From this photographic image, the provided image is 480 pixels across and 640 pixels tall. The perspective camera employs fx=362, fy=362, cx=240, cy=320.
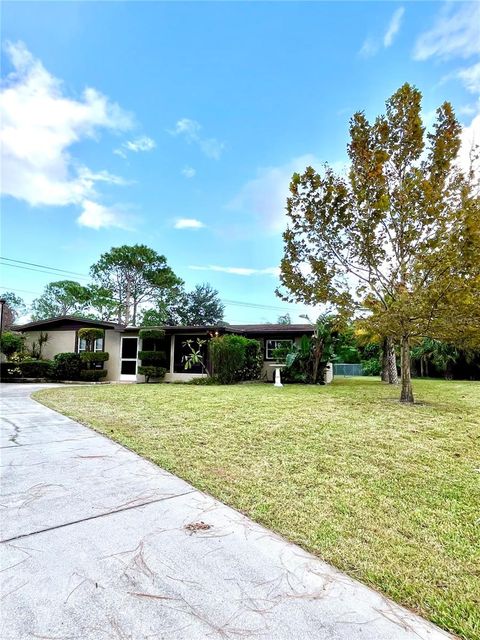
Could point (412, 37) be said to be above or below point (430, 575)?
above

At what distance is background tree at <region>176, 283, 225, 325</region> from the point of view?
35.2 meters

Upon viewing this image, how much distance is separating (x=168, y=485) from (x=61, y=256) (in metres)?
29.9

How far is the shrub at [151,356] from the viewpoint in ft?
53.5

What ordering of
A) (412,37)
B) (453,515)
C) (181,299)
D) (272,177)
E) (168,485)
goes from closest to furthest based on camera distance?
1. (453,515)
2. (168,485)
3. (412,37)
4. (272,177)
5. (181,299)

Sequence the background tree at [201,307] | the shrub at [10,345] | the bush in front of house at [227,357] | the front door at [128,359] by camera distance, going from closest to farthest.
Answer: the bush in front of house at [227,357]
the shrub at [10,345]
the front door at [128,359]
the background tree at [201,307]

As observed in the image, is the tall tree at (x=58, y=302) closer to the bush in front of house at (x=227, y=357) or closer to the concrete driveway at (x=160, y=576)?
the bush in front of house at (x=227, y=357)

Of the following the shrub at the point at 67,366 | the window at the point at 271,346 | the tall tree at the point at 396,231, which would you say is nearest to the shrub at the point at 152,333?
the shrub at the point at 67,366

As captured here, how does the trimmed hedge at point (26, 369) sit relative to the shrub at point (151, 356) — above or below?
below

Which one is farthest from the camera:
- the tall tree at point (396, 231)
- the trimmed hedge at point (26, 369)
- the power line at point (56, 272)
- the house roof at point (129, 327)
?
the power line at point (56, 272)

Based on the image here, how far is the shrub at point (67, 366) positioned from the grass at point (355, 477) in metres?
9.52

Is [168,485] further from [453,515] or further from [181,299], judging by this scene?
[181,299]

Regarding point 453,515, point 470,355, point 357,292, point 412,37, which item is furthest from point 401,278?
point 470,355

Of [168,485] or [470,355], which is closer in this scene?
[168,485]

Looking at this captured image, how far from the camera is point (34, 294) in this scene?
40625 millimetres
